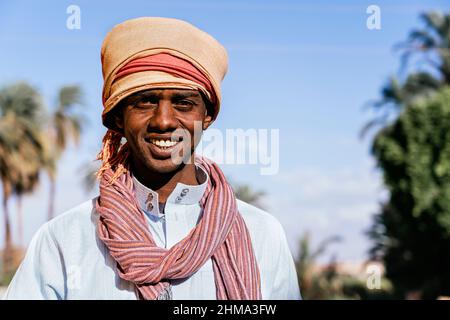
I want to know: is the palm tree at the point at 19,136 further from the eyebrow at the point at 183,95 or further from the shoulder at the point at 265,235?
the eyebrow at the point at 183,95

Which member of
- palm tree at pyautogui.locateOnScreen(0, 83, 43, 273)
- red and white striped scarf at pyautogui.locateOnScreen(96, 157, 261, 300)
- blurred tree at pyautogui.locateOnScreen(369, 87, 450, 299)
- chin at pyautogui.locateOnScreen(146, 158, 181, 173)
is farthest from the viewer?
palm tree at pyautogui.locateOnScreen(0, 83, 43, 273)

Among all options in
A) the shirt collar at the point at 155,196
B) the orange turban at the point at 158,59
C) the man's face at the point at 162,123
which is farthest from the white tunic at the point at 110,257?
the orange turban at the point at 158,59

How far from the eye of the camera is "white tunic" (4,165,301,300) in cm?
313

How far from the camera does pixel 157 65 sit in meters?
3.05

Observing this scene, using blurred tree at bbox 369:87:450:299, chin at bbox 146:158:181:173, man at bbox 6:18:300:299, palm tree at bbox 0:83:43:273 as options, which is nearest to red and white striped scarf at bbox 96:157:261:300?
man at bbox 6:18:300:299

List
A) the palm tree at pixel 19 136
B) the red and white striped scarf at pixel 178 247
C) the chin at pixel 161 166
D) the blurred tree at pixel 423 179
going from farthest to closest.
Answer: the palm tree at pixel 19 136, the blurred tree at pixel 423 179, the chin at pixel 161 166, the red and white striped scarf at pixel 178 247

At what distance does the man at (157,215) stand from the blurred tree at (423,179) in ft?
70.3

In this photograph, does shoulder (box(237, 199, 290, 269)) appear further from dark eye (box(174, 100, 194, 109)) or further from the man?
dark eye (box(174, 100, 194, 109))

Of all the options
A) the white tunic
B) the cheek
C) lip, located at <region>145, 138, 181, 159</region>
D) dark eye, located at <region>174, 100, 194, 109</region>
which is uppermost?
dark eye, located at <region>174, 100, 194, 109</region>

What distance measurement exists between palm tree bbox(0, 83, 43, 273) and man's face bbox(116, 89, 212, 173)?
81.9 ft

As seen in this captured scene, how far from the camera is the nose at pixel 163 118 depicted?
10.1 feet
